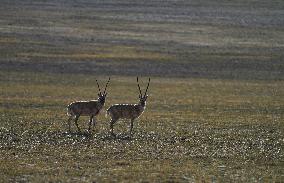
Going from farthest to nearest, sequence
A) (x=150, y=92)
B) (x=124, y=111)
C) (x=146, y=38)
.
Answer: (x=146, y=38), (x=150, y=92), (x=124, y=111)

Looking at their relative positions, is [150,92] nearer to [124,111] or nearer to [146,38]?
[124,111]

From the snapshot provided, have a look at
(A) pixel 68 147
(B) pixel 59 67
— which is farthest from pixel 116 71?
(A) pixel 68 147

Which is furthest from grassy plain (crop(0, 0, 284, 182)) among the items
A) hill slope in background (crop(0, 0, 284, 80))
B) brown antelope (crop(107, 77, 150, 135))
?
brown antelope (crop(107, 77, 150, 135))

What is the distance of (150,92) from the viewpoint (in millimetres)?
44438

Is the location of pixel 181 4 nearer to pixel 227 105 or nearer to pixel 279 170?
pixel 227 105

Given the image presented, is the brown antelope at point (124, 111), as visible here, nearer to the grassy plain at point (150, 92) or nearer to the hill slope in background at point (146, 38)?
the grassy plain at point (150, 92)

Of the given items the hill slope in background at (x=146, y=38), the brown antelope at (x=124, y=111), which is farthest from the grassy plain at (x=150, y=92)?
the brown antelope at (x=124, y=111)

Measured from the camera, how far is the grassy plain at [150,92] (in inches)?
706

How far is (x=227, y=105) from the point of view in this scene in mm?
37531

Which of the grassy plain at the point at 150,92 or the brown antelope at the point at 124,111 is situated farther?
the brown antelope at the point at 124,111

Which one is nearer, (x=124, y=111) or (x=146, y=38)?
(x=124, y=111)

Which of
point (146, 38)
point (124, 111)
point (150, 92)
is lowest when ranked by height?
point (150, 92)

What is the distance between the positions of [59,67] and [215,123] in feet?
94.6

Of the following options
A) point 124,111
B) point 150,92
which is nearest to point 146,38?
point 150,92
